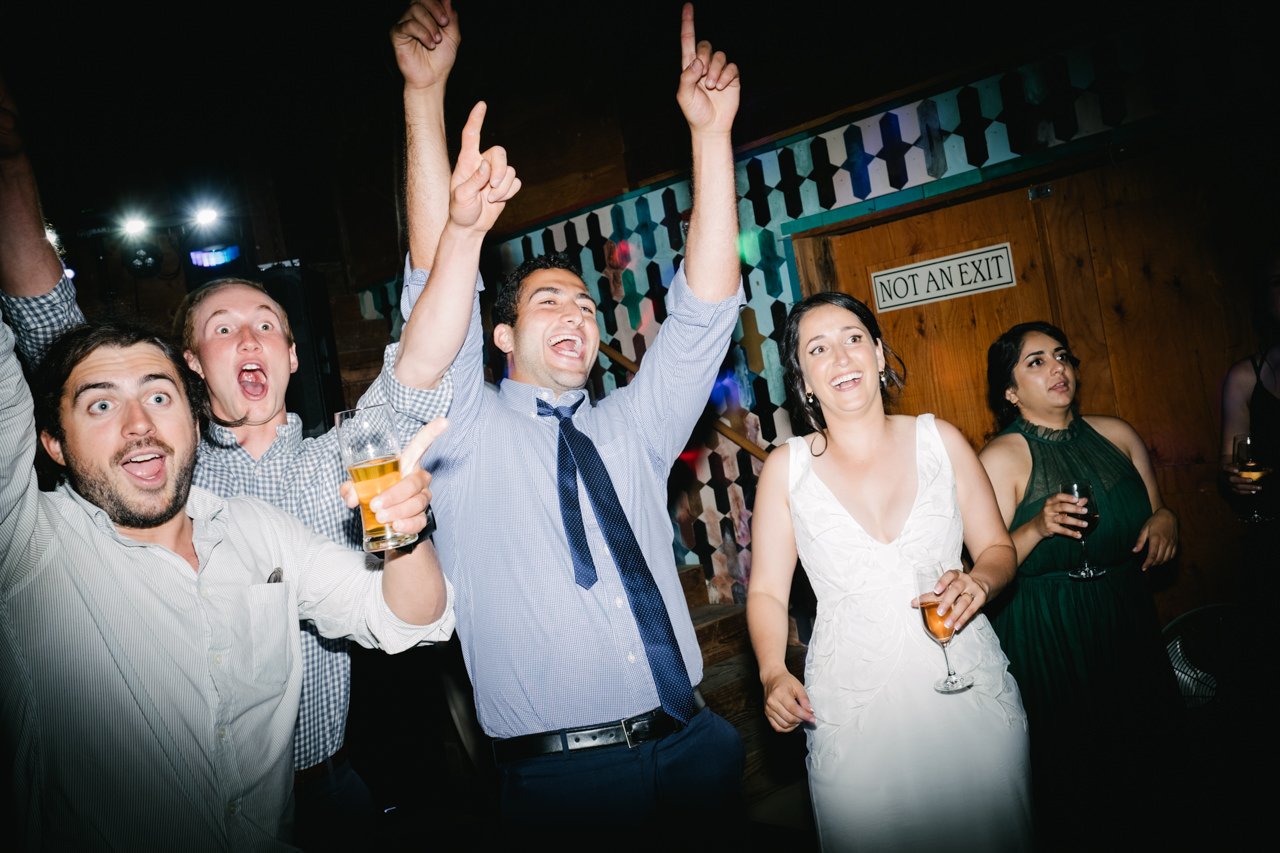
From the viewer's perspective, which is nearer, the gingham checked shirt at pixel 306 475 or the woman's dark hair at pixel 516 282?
the gingham checked shirt at pixel 306 475

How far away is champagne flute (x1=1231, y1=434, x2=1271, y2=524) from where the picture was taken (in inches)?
106

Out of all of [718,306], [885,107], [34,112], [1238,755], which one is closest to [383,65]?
[34,112]

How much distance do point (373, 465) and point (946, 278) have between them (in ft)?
10.9

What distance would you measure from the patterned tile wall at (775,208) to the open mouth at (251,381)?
279 cm

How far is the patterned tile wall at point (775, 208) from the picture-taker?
3.42 metres

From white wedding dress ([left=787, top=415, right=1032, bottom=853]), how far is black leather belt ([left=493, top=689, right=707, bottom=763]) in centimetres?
46

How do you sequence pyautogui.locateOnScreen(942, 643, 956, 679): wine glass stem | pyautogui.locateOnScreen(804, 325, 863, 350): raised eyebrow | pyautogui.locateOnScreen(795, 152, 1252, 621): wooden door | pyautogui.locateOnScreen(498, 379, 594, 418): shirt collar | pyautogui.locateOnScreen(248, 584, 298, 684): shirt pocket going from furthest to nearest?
pyautogui.locateOnScreen(795, 152, 1252, 621): wooden door < pyautogui.locateOnScreen(804, 325, 863, 350): raised eyebrow < pyautogui.locateOnScreen(498, 379, 594, 418): shirt collar < pyautogui.locateOnScreen(942, 643, 956, 679): wine glass stem < pyautogui.locateOnScreen(248, 584, 298, 684): shirt pocket

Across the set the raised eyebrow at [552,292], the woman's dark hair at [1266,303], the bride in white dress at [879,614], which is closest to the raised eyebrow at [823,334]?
the bride in white dress at [879,614]

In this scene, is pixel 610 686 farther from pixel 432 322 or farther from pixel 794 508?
pixel 432 322

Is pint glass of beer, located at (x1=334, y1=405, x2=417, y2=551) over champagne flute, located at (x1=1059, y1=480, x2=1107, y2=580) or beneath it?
over

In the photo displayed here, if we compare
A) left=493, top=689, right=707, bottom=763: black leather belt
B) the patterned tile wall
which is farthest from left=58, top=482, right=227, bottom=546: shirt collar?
the patterned tile wall

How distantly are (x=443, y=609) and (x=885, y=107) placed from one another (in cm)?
326

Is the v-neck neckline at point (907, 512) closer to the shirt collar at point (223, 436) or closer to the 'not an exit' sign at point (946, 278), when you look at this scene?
the shirt collar at point (223, 436)

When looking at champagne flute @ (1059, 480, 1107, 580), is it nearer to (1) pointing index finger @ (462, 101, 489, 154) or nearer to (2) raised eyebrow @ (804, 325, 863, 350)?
(2) raised eyebrow @ (804, 325, 863, 350)
